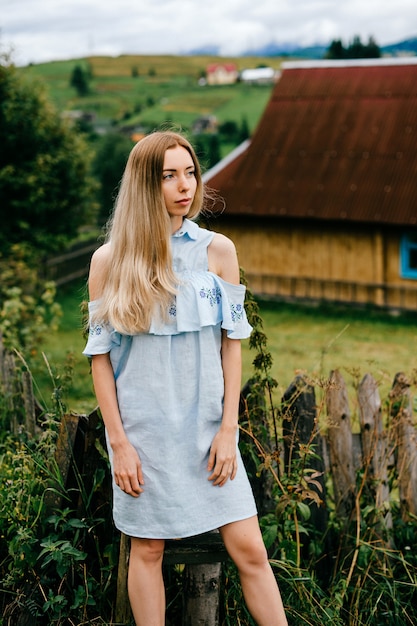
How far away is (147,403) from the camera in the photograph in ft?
10.2

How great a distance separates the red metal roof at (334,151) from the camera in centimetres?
Result: 1669

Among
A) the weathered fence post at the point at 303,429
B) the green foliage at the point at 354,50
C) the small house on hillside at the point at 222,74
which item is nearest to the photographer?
the weathered fence post at the point at 303,429

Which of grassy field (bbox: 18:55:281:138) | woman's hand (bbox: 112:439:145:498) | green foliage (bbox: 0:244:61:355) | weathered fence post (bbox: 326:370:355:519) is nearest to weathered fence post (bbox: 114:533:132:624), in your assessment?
woman's hand (bbox: 112:439:145:498)

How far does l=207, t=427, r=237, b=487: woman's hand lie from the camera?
312 cm

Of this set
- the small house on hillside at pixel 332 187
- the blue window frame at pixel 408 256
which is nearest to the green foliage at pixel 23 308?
the small house on hillside at pixel 332 187

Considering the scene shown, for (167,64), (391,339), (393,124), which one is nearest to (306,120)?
(393,124)

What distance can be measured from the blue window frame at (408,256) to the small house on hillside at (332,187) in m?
0.02

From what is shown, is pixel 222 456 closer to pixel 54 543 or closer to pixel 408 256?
pixel 54 543

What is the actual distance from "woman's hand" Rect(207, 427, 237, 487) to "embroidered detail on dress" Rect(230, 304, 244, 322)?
45 centimetres

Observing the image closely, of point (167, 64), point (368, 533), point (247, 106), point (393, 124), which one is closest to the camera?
point (368, 533)

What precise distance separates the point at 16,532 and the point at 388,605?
1854 mm

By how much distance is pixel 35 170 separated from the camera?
18.3m

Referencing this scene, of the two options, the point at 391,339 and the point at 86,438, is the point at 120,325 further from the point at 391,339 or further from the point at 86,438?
the point at 391,339

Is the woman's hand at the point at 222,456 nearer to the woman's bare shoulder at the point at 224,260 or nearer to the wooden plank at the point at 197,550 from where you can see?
the wooden plank at the point at 197,550
